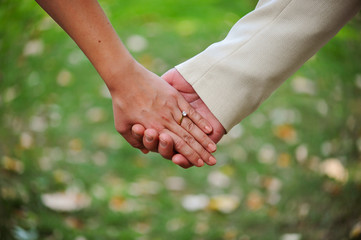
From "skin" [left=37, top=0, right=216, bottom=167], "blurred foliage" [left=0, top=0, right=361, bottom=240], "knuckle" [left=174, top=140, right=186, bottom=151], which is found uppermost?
"skin" [left=37, top=0, right=216, bottom=167]

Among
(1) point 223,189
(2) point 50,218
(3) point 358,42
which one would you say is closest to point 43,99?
(2) point 50,218

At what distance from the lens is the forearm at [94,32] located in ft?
4.84

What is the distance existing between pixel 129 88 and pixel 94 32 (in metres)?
0.23

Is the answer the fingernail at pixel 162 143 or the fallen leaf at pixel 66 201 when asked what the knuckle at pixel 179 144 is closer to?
the fingernail at pixel 162 143

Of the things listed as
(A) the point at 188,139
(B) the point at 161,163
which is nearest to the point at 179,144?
(A) the point at 188,139

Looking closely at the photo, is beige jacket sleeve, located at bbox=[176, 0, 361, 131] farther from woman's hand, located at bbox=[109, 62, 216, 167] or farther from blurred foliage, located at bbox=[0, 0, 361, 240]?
blurred foliage, located at bbox=[0, 0, 361, 240]

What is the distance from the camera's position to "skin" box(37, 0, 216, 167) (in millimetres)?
1499

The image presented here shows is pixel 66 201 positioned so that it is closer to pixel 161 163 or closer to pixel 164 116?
pixel 161 163

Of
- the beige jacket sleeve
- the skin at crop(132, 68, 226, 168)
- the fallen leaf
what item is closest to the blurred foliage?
the fallen leaf

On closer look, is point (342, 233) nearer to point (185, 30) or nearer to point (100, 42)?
point (100, 42)

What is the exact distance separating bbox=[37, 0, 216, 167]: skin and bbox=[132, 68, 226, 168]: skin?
0.06 feet

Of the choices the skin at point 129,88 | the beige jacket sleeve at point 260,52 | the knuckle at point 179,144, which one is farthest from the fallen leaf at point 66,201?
the beige jacket sleeve at point 260,52

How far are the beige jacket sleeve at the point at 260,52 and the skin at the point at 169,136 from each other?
6 cm

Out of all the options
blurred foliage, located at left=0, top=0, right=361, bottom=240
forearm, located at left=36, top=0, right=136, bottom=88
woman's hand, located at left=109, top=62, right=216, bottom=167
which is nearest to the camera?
forearm, located at left=36, top=0, right=136, bottom=88
